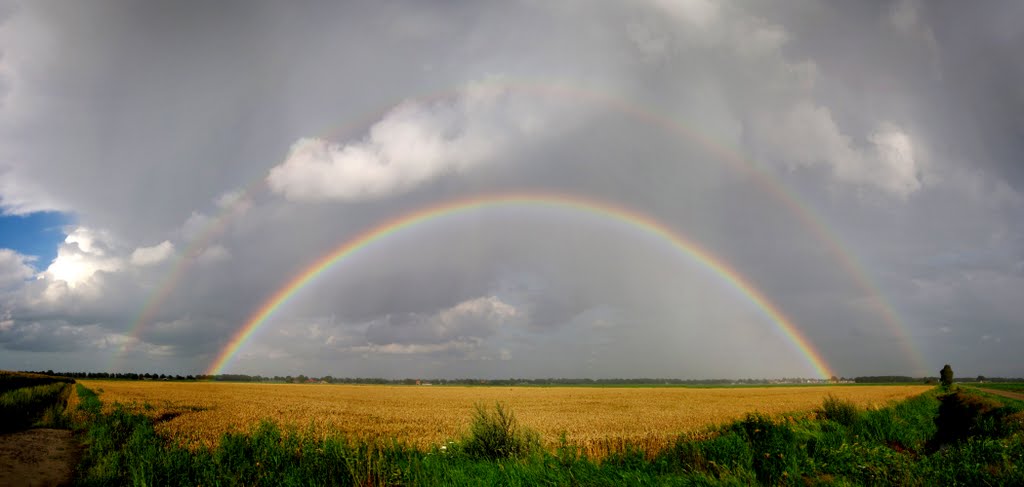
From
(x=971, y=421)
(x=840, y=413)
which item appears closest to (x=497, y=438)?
(x=840, y=413)

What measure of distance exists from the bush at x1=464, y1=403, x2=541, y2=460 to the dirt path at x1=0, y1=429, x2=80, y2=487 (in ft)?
32.8

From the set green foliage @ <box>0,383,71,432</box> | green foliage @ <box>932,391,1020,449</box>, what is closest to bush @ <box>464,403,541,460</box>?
green foliage @ <box>932,391,1020,449</box>

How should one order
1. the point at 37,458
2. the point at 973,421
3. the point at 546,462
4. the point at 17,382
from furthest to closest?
the point at 17,382 < the point at 973,421 < the point at 37,458 < the point at 546,462

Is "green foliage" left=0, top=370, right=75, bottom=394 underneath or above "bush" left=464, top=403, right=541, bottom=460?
underneath

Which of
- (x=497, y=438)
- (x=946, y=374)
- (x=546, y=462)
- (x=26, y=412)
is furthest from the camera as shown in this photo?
(x=946, y=374)

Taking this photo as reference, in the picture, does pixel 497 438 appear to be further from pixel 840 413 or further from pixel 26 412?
pixel 26 412

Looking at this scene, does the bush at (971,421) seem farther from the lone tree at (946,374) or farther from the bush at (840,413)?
the lone tree at (946,374)

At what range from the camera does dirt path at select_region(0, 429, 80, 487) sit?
13.8 metres

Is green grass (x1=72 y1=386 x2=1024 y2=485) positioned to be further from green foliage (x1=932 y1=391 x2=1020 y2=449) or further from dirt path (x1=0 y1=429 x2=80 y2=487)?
dirt path (x1=0 y1=429 x2=80 y2=487)

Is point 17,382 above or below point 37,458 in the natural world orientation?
below

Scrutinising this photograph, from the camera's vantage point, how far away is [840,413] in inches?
902

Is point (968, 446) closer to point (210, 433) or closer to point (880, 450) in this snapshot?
point (880, 450)

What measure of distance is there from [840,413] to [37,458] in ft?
95.2

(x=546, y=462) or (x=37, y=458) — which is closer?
(x=546, y=462)
